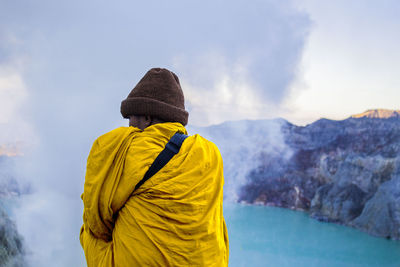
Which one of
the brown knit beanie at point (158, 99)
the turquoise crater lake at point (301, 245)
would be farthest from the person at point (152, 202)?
the turquoise crater lake at point (301, 245)

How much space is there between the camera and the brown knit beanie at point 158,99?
115 centimetres

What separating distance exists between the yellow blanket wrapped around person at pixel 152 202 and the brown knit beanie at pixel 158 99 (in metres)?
0.13

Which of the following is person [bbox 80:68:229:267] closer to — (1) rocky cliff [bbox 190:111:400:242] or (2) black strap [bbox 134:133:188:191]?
(2) black strap [bbox 134:133:188:191]

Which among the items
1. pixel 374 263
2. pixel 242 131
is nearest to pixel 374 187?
pixel 374 263

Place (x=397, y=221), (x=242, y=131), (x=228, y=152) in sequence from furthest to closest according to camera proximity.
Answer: (x=242, y=131), (x=228, y=152), (x=397, y=221)

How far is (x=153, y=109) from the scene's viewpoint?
1148 millimetres

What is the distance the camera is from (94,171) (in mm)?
1013

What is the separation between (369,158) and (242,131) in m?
13.2

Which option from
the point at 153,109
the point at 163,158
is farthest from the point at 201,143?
the point at 153,109

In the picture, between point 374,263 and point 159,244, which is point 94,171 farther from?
point 374,263

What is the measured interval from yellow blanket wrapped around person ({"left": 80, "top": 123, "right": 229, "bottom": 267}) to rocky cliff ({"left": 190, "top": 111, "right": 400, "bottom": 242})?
12.9m

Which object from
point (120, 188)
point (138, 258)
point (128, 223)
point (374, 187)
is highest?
point (120, 188)

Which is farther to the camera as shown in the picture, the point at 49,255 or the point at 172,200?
the point at 49,255

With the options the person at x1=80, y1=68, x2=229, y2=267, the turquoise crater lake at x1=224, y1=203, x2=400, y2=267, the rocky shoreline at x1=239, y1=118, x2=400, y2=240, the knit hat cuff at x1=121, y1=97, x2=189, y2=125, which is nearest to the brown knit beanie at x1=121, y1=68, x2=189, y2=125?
the knit hat cuff at x1=121, y1=97, x2=189, y2=125
